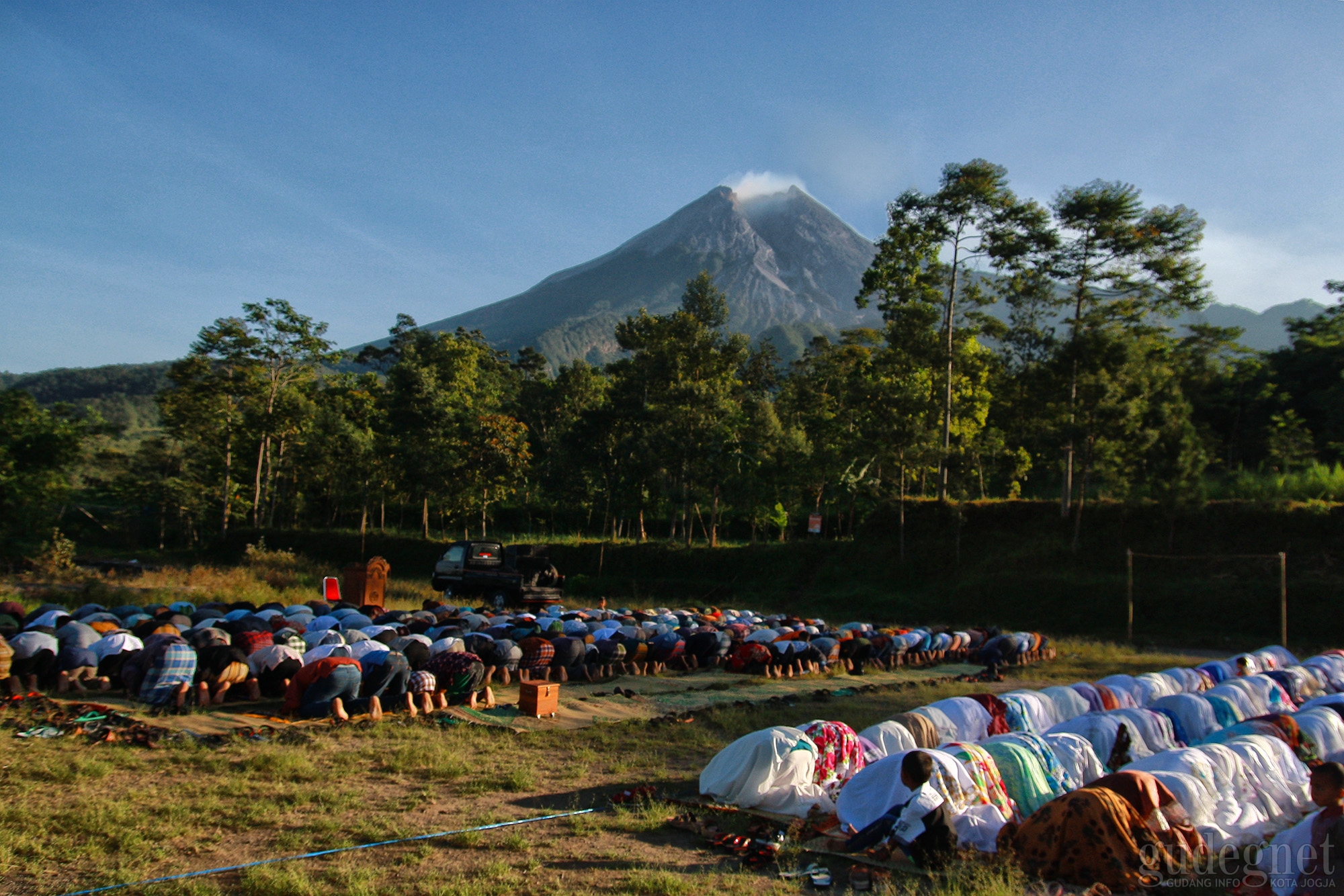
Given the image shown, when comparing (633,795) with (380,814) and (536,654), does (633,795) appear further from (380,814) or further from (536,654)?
(536,654)

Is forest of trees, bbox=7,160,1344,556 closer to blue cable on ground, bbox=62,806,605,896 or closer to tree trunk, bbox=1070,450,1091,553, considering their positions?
tree trunk, bbox=1070,450,1091,553

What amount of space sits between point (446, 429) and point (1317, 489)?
32.6 m

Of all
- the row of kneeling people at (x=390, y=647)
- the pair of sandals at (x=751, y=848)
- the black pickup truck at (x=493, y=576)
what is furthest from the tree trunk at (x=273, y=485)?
the pair of sandals at (x=751, y=848)

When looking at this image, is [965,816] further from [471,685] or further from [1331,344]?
[1331,344]

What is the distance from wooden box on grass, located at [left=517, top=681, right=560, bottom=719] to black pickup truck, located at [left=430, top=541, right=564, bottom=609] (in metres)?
12.2

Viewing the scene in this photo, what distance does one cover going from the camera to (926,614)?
2686 centimetres

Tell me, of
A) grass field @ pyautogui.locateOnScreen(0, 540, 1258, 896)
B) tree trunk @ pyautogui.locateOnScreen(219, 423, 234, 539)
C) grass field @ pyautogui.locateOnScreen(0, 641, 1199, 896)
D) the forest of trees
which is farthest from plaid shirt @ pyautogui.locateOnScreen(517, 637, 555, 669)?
tree trunk @ pyautogui.locateOnScreen(219, 423, 234, 539)

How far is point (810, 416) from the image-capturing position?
39094mm

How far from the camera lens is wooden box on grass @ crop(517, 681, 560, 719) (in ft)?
34.6

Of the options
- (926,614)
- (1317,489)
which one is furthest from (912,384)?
(1317,489)

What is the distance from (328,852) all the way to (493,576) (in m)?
18.0

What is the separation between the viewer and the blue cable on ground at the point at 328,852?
195 inches

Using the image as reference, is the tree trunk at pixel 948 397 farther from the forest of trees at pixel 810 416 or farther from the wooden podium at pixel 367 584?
the wooden podium at pixel 367 584

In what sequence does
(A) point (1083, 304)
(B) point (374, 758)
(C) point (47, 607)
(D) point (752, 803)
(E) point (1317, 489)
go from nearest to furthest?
(D) point (752, 803), (B) point (374, 758), (C) point (47, 607), (E) point (1317, 489), (A) point (1083, 304)
